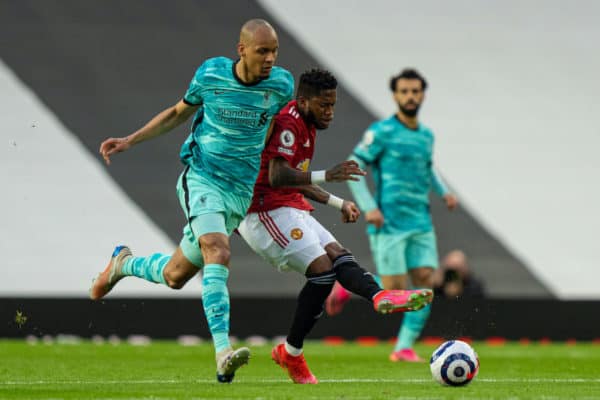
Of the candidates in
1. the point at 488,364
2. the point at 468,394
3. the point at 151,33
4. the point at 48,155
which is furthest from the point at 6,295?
the point at 468,394

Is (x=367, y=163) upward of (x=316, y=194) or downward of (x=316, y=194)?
downward

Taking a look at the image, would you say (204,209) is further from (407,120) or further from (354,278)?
(407,120)

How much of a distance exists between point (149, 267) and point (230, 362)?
116cm

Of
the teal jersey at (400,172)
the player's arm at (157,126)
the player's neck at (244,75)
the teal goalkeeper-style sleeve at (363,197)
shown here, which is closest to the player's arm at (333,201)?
the player's neck at (244,75)

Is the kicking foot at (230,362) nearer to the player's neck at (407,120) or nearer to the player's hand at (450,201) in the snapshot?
the player's hand at (450,201)

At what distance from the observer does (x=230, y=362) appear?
20.5 ft

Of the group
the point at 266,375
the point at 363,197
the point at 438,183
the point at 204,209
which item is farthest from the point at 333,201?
the point at 438,183

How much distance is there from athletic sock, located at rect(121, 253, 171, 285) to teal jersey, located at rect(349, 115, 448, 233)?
10.0 feet

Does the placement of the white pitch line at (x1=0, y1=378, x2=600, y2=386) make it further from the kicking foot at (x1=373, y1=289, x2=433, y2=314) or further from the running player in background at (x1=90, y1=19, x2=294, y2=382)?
the kicking foot at (x1=373, y1=289, x2=433, y2=314)

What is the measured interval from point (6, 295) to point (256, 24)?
7.11 meters

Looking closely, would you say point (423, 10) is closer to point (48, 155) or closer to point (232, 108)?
point (48, 155)

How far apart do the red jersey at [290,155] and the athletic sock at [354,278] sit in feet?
1.47

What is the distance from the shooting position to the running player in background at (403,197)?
33.0 feet

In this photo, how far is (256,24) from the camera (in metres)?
6.61
